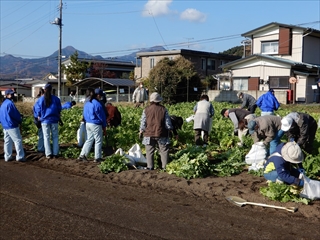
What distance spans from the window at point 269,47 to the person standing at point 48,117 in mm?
27643

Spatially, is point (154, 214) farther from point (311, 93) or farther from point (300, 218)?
point (311, 93)

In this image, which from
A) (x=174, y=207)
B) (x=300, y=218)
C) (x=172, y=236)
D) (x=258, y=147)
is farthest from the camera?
(x=258, y=147)

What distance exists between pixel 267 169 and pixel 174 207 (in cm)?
183

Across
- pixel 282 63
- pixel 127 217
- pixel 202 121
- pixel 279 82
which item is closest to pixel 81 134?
pixel 202 121

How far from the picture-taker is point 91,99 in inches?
396

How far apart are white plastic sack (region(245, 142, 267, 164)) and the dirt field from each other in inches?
22.9

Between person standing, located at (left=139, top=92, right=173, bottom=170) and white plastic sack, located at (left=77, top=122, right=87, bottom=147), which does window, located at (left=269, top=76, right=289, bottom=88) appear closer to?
white plastic sack, located at (left=77, top=122, right=87, bottom=147)

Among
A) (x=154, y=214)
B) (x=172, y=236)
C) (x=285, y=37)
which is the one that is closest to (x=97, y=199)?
(x=154, y=214)

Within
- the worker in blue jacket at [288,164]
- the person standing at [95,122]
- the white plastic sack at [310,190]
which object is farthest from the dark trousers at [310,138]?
the person standing at [95,122]

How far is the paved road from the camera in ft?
17.7

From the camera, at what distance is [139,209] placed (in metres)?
6.42

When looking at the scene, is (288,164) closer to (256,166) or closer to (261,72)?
(256,166)

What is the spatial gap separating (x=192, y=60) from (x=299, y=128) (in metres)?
40.3

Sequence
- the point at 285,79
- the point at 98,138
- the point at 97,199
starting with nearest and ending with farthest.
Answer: the point at 97,199 → the point at 98,138 → the point at 285,79
